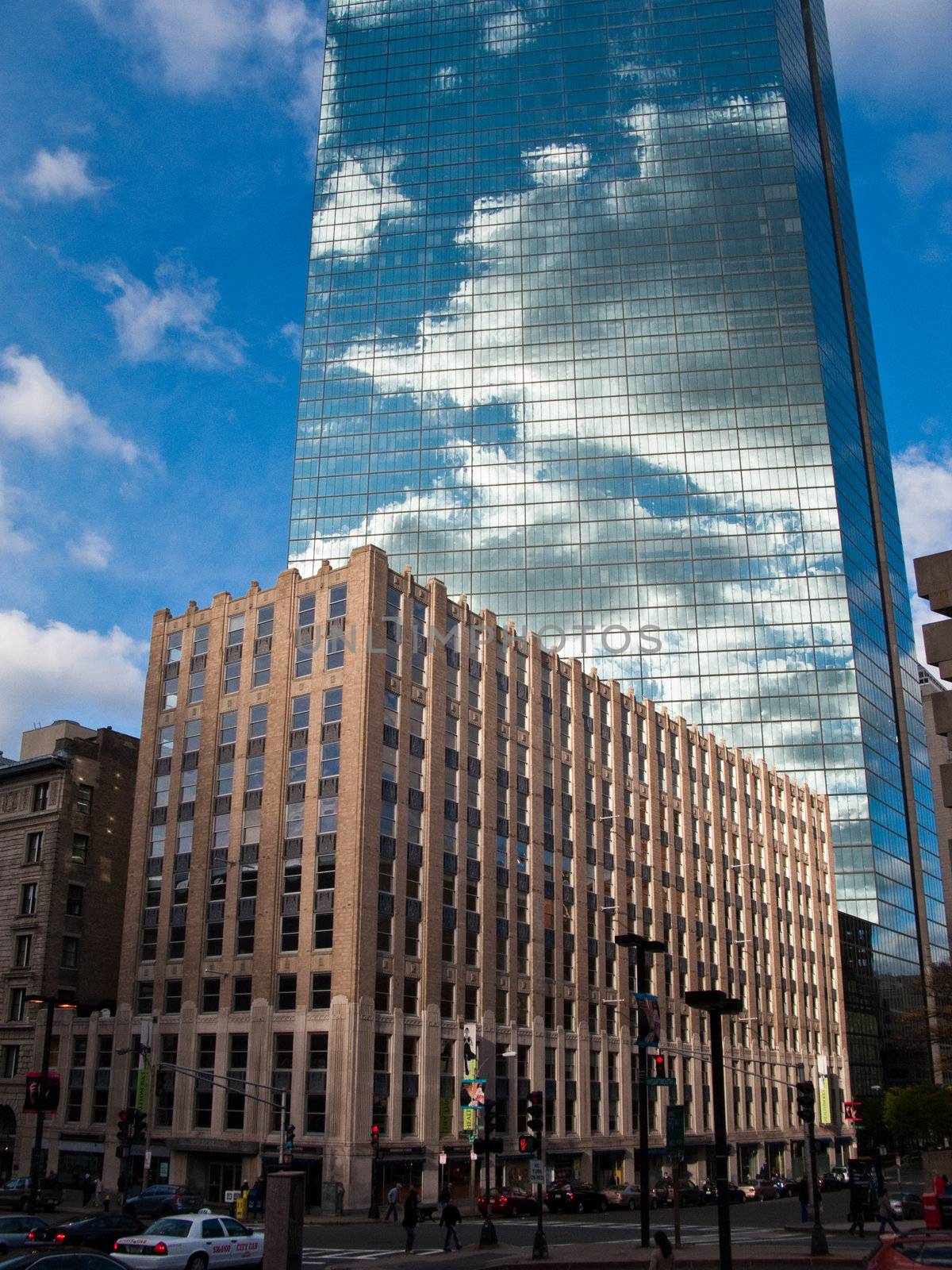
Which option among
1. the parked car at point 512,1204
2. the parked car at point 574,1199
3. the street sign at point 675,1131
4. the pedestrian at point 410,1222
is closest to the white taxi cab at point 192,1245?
the pedestrian at point 410,1222

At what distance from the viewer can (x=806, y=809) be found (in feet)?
Answer: 377

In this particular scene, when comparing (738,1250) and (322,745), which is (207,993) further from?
(738,1250)

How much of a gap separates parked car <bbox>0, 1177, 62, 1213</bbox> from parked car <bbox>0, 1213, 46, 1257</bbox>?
17550mm

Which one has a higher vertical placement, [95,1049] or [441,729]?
[441,729]

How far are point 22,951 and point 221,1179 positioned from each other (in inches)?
938

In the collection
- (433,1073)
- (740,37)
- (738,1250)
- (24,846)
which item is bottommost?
(738,1250)

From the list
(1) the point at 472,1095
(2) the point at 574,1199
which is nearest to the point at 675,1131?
(1) the point at 472,1095

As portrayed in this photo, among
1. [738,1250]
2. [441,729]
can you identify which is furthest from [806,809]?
[738,1250]

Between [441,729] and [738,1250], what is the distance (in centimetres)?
3588

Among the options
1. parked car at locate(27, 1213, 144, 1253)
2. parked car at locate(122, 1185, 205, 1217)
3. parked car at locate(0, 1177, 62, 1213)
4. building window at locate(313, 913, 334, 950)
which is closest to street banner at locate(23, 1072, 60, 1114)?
parked car at locate(122, 1185, 205, 1217)

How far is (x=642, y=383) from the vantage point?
152m

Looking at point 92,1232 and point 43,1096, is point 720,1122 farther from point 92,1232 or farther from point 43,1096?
point 43,1096

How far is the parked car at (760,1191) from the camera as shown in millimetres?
73125

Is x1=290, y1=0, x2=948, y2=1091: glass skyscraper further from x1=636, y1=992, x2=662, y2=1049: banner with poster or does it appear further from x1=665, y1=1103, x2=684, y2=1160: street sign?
x1=636, y1=992, x2=662, y2=1049: banner with poster
